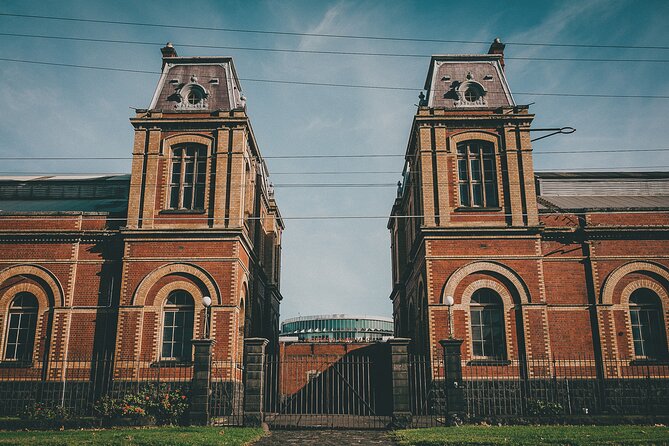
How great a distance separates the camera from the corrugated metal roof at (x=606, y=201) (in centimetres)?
2744

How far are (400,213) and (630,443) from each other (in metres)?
23.1

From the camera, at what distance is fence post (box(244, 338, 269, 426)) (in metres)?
18.0

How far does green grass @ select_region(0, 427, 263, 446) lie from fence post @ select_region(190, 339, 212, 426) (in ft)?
3.65

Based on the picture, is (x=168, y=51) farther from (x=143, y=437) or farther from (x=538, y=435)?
(x=538, y=435)

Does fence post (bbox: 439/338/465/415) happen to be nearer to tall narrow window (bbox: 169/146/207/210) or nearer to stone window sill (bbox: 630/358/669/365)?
stone window sill (bbox: 630/358/669/365)

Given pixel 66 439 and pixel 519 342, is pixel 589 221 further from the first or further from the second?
pixel 66 439

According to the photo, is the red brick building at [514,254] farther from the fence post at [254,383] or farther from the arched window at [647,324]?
the fence post at [254,383]

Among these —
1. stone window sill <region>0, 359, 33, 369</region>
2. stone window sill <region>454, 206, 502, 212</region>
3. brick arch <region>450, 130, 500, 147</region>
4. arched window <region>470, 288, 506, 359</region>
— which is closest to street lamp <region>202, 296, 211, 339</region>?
stone window sill <region>0, 359, 33, 369</region>

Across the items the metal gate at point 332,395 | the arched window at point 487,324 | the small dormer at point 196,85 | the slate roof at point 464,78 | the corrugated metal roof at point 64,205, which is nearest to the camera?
the metal gate at point 332,395

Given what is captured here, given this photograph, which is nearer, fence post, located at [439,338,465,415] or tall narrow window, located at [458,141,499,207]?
fence post, located at [439,338,465,415]

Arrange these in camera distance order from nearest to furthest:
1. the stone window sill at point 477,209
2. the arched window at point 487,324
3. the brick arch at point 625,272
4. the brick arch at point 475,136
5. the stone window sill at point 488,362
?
the stone window sill at point 488,362 < the arched window at point 487,324 < the brick arch at point 625,272 < the stone window sill at point 477,209 < the brick arch at point 475,136

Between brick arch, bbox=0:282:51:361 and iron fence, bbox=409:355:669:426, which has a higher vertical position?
brick arch, bbox=0:282:51:361

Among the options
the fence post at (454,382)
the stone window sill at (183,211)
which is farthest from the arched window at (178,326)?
the fence post at (454,382)

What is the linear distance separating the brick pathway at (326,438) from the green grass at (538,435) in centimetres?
59
